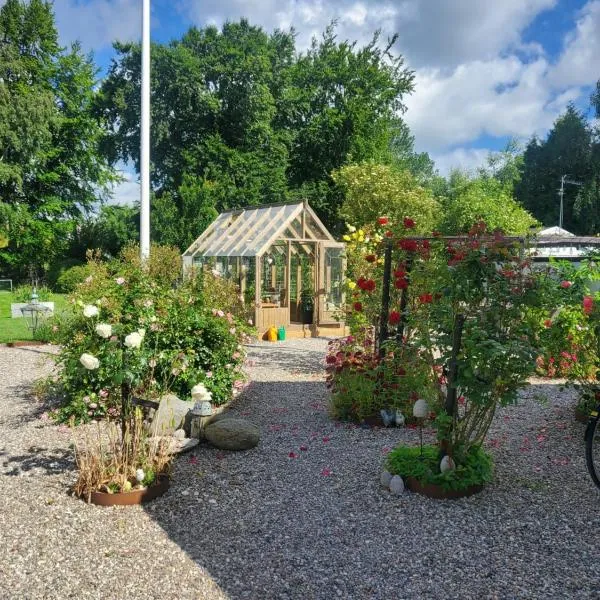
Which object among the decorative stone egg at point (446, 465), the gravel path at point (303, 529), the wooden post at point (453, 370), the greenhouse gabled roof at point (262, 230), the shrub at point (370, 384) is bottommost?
the gravel path at point (303, 529)

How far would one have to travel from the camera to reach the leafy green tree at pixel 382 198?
834 inches

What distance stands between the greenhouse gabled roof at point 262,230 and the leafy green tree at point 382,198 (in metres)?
5.90

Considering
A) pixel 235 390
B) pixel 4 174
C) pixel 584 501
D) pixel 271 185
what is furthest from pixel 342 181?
pixel 584 501

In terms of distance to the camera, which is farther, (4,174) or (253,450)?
(4,174)

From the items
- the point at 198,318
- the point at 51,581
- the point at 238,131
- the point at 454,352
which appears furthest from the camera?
the point at 238,131

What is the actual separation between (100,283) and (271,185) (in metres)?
21.5

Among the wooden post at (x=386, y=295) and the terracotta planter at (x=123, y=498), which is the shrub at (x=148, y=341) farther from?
the wooden post at (x=386, y=295)

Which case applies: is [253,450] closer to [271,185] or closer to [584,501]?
[584,501]

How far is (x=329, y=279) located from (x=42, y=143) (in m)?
19.7

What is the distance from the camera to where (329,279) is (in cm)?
1491

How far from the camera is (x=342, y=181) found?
75.6 ft

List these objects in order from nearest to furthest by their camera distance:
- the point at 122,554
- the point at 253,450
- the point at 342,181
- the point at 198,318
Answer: the point at 122,554 < the point at 253,450 < the point at 198,318 < the point at 342,181

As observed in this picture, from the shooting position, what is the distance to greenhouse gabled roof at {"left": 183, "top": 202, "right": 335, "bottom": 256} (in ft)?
45.8

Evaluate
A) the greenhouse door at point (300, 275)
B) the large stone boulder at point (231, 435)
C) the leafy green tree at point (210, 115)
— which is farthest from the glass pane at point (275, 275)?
the leafy green tree at point (210, 115)
